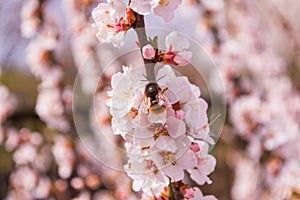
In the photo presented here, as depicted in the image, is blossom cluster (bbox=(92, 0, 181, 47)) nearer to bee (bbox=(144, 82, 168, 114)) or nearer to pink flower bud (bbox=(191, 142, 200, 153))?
bee (bbox=(144, 82, 168, 114))

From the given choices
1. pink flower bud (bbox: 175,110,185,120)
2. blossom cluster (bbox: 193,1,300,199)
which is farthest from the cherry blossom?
blossom cluster (bbox: 193,1,300,199)

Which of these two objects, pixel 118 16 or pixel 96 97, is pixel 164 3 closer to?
pixel 118 16

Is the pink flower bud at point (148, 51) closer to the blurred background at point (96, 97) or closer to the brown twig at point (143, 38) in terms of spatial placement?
the brown twig at point (143, 38)

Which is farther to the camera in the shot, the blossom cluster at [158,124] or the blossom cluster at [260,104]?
the blossom cluster at [260,104]

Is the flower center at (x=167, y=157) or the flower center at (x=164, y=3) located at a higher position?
the flower center at (x=164, y=3)

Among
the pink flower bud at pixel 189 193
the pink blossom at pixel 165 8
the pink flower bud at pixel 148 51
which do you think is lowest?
the pink flower bud at pixel 189 193

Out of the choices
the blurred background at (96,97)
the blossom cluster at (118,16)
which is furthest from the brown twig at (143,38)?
the blurred background at (96,97)
